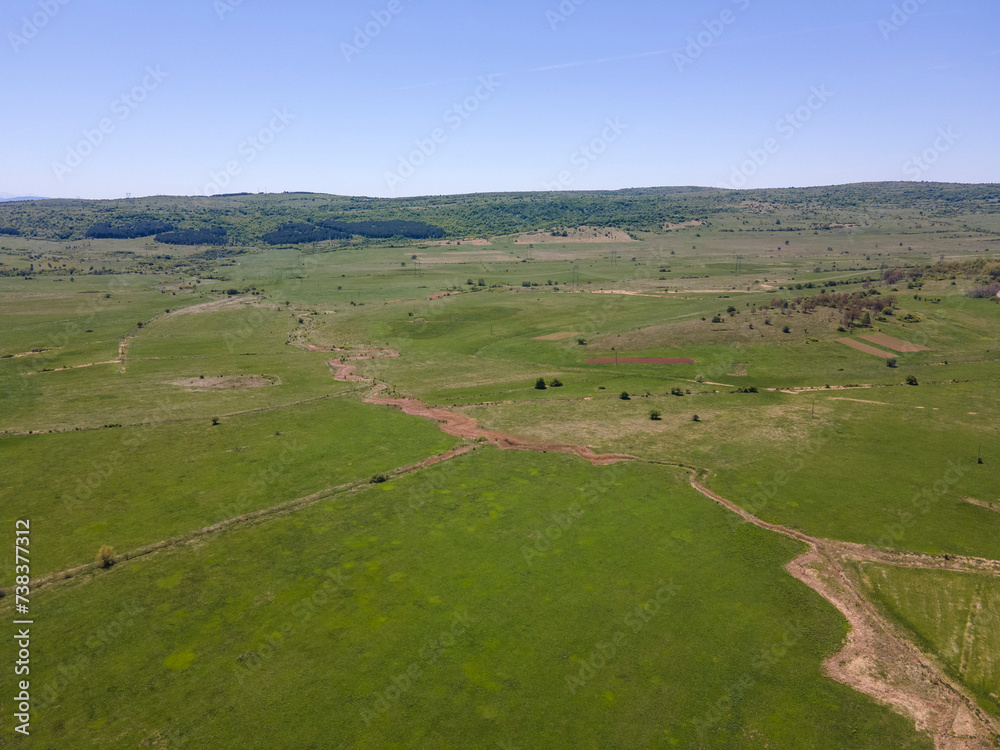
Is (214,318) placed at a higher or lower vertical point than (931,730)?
higher

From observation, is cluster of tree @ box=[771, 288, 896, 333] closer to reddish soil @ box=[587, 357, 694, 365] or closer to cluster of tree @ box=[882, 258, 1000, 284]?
cluster of tree @ box=[882, 258, 1000, 284]

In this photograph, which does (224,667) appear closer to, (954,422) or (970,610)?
(970,610)

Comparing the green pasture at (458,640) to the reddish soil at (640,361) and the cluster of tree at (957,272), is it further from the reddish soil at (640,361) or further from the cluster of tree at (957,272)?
the cluster of tree at (957,272)

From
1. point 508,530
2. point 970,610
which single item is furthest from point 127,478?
point 970,610

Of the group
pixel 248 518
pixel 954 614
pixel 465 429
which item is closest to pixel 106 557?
pixel 248 518

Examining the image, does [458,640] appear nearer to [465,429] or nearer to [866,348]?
[465,429]
